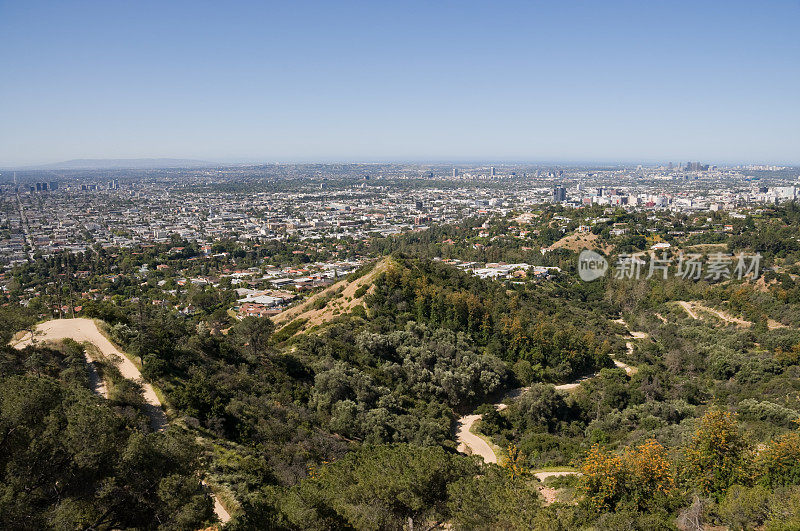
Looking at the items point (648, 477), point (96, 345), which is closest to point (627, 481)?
point (648, 477)

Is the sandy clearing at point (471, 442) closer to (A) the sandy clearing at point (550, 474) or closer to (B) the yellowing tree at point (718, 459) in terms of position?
(A) the sandy clearing at point (550, 474)

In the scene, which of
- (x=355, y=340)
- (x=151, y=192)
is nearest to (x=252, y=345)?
(x=355, y=340)

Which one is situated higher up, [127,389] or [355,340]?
[127,389]

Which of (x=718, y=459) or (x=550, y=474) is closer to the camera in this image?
(x=718, y=459)

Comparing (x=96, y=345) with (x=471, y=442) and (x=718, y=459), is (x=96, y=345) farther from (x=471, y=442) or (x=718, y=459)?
(x=718, y=459)

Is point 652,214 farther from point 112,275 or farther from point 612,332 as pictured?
point 112,275

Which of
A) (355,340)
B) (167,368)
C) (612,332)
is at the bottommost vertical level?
(612,332)

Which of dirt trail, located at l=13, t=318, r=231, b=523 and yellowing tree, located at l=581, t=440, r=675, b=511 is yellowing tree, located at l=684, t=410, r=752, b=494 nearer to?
yellowing tree, located at l=581, t=440, r=675, b=511

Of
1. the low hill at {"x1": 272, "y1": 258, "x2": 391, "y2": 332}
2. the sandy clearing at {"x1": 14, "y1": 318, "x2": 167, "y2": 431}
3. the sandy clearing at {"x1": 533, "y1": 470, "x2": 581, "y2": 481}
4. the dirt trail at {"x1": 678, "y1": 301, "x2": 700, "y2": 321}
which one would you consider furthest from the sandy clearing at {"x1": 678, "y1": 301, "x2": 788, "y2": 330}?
the sandy clearing at {"x1": 14, "y1": 318, "x2": 167, "y2": 431}

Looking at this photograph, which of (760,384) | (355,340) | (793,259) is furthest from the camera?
(793,259)
